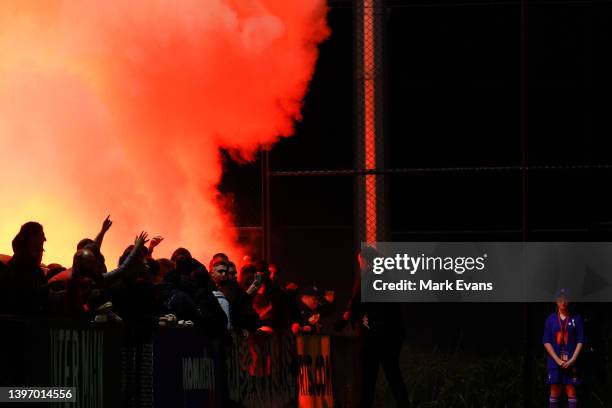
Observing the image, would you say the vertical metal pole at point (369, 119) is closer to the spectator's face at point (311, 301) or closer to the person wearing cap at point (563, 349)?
the spectator's face at point (311, 301)

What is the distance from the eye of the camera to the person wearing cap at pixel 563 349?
47.7ft

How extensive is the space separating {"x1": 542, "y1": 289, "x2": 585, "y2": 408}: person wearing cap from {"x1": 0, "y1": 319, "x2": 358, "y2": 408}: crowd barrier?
6.28 ft

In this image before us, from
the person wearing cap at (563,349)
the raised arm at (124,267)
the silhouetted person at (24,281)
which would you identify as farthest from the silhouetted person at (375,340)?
the silhouetted person at (24,281)

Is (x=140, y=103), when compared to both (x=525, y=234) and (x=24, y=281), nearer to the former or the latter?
(x=525, y=234)

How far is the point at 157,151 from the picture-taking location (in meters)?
16.4

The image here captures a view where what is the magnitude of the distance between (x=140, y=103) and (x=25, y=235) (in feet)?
23.5

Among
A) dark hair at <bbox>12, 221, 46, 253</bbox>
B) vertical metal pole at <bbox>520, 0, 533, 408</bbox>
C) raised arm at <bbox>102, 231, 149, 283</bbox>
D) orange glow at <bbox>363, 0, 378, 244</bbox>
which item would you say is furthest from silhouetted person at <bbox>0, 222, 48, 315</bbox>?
vertical metal pole at <bbox>520, 0, 533, 408</bbox>

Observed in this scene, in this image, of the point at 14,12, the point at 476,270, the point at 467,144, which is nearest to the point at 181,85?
the point at 14,12

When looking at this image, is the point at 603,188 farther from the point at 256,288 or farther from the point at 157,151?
the point at 256,288

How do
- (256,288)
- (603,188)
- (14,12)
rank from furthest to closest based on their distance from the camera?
(603,188) < (14,12) < (256,288)

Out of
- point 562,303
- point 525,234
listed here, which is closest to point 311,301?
point 525,234

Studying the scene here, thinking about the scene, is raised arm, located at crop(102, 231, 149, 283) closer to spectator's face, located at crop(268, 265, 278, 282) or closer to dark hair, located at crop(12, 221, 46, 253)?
dark hair, located at crop(12, 221, 46, 253)

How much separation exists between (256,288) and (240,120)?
12.9ft

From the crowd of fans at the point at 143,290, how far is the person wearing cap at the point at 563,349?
241 centimetres
